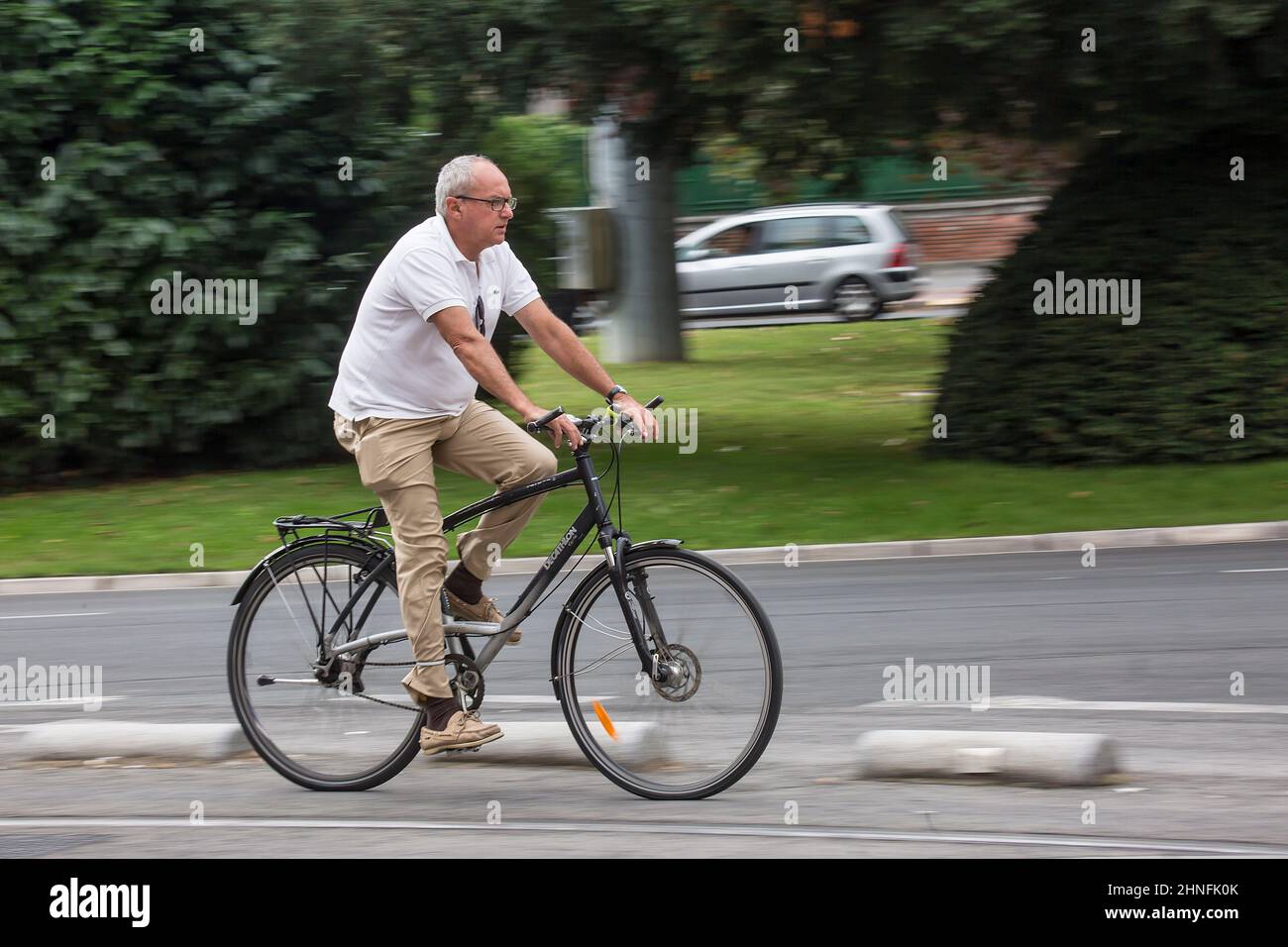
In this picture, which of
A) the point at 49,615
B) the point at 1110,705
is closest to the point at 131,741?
the point at 1110,705

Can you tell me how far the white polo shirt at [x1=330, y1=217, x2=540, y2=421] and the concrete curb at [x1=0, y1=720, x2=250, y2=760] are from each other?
143 cm

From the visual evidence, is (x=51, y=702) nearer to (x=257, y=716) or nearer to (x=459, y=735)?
(x=257, y=716)

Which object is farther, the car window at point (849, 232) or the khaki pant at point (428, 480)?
the car window at point (849, 232)

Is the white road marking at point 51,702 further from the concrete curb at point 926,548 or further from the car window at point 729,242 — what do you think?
the car window at point 729,242

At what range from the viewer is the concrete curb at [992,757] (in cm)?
554

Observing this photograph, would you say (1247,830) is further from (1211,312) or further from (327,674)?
(1211,312)

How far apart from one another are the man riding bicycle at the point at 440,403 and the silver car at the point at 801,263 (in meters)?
21.7

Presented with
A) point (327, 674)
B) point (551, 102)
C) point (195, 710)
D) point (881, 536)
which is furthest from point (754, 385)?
point (327, 674)

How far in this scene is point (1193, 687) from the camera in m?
7.23

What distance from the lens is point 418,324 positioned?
5.61 m

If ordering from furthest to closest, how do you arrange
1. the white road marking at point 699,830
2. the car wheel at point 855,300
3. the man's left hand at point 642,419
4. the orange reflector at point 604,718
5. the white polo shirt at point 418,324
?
1. the car wheel at point 855,300
2. the orange reflector at point 604,718
3. the white polo shirt at point 418,324
4. the man's left hand at point 642,419
5. the white road marking at point 699,830

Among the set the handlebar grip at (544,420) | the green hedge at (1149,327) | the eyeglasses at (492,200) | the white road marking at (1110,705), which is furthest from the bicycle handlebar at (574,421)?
the green hedge at (1149,327)

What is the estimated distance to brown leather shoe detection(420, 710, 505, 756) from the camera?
5.70 meters

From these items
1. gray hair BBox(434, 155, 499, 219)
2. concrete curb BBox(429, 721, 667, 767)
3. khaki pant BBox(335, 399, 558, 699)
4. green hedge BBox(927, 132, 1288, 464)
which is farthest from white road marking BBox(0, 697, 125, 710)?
green hedge BBox(927, 132, 1288, 464)
